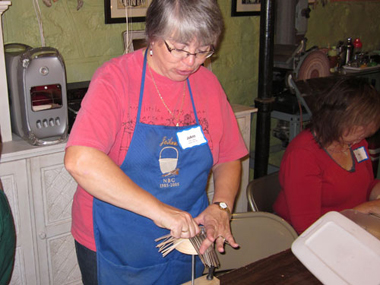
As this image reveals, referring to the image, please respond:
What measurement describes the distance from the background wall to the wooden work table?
153cm

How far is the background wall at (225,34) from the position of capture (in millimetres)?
2207

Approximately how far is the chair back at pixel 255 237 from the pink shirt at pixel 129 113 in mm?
296

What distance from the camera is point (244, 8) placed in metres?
3.07

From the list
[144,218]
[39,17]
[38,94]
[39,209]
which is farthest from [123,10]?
[144,218]

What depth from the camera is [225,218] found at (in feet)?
4.52

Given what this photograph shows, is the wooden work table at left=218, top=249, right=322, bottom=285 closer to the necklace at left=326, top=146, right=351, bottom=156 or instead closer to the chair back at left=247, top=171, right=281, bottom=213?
the chair back at left=247, top=171, right=281, bottom=213

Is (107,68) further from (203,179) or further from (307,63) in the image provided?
(307,63)

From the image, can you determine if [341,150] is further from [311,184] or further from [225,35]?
[225,35]

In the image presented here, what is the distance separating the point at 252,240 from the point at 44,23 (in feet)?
4.89

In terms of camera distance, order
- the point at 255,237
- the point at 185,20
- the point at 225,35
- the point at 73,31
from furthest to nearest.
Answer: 1. the point at 225,35
2. the point at 73,31
3. the point at 255,237
4. the point at 185,20

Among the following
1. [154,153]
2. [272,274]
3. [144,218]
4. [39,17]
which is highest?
[39,17]

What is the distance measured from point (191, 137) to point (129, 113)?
0.22m

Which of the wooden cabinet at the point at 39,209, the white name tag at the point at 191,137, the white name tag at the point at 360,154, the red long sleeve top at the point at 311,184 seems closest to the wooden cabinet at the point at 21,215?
the wooden cabinet at the point at 39,209

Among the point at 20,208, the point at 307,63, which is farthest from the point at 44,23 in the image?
the point at 307,63
